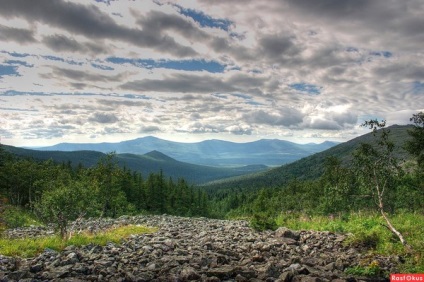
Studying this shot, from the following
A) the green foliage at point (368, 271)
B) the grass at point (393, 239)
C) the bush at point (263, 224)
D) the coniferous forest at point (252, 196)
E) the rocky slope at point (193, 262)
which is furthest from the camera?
the bush at point (263, 224)

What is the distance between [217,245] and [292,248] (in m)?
6.34

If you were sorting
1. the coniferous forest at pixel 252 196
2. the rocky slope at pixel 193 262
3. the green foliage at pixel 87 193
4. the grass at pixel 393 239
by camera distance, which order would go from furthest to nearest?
1. the green foliage at pixel 87 193
2. the coniferous forest at pixel 252 196
3. the grass at pixel 393 239
4. the rocky slope at pixel 193 262

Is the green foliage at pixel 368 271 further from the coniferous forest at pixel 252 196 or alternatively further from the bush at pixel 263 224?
the bush at pixel 263 224

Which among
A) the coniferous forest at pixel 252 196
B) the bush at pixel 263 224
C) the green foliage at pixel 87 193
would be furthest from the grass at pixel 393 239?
the green foliage at pixel 87 193

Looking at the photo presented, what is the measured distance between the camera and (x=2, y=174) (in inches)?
3327

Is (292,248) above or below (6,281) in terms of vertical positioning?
below

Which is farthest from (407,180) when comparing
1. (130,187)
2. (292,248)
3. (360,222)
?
(130,187)

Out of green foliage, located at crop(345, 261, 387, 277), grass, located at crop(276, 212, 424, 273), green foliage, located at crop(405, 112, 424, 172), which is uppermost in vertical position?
green foliage, located at crop(405, 112, 424, 172)

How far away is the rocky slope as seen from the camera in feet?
57.4

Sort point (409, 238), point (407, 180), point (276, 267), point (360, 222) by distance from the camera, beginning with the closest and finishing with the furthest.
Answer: point (276, 267), point (409, 238), point (360, 222), point (407, 180)

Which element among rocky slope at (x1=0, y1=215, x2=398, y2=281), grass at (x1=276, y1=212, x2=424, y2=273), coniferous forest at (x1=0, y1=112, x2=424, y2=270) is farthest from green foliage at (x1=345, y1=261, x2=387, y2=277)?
coniferous forest at (x1=0, y1=112, x2=424, y2=270)

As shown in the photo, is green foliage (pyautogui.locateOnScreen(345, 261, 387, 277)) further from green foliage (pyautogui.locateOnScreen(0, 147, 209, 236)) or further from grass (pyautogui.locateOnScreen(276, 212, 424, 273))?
green foliage (pyautogui.locateOnScreen(0, 147, 209, 236))

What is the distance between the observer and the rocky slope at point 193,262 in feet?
57.4

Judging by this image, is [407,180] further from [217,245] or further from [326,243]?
[217,245]
